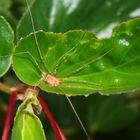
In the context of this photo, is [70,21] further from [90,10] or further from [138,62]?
[138,62]

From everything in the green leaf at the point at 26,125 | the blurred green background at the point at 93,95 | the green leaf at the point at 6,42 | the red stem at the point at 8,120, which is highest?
the blurred green background at the point at 93,95

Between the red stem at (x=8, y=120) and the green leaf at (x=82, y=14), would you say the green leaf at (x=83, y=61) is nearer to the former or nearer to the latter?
the red stem at (x=8, y=120)

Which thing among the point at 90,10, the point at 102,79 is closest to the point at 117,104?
the point at 90,10

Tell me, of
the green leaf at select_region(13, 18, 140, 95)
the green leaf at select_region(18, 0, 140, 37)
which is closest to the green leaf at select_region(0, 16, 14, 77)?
the green leaf at select_region(13, 18, 140, 95)

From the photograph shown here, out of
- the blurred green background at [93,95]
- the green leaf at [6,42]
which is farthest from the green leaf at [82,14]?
the green leaf at [6,42]

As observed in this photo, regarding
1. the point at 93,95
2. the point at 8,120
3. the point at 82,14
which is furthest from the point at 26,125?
the point at 93,95

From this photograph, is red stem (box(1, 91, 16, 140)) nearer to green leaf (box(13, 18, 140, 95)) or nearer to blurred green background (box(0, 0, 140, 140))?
green leaf (box(13, 18, 140, 95))
